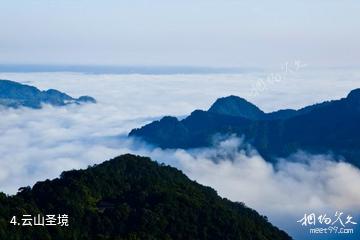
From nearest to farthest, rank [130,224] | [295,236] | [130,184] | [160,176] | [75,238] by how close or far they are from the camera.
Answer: [75,238], [130,224], [130,184], [160,176], [295,236]

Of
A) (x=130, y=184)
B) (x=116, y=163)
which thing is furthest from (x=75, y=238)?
(x=116, y=163)

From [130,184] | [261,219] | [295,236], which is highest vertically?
[130,184]

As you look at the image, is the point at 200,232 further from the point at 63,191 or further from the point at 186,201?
the point at 63,191

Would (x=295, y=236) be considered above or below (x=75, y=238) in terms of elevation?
below

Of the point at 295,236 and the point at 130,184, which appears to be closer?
the point at 130,184

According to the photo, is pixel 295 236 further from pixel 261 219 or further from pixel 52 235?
pixel 52 235

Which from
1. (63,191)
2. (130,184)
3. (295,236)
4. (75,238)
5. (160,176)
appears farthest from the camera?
(295,236)

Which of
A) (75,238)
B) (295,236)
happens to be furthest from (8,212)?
(295,236)
